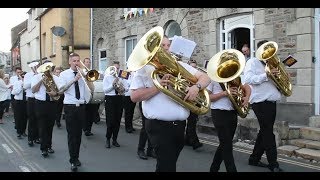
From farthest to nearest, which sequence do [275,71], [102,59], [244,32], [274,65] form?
[102,59]
[244,32]
[274,65]
[275,71]

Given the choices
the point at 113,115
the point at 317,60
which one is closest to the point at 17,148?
the point at 113,115

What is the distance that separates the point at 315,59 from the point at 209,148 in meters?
3.23

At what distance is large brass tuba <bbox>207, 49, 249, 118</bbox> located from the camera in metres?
5.43

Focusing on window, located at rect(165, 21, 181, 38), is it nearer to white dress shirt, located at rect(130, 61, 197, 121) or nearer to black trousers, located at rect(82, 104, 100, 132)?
black trousers, located at rect(82, 104, 100, 132)

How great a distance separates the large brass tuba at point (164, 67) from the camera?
13.4 ft

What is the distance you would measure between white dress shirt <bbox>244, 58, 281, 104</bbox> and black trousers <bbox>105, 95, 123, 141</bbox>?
11.8ft

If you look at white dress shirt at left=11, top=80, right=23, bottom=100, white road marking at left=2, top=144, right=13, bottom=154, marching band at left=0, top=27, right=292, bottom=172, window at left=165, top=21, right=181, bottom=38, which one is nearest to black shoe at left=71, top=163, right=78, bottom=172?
marching band at left=0, top=27, right=292, bottom=172

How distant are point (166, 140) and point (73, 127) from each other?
288 cm

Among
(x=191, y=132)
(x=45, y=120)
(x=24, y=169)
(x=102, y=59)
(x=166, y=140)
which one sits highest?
(x=102, y=59)

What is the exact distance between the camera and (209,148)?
29.0 feet

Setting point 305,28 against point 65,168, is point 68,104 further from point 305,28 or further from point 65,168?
point 305,28

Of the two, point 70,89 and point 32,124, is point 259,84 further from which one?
point 32,124

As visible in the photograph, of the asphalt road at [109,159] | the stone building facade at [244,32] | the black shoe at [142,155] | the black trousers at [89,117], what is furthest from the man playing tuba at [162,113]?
the black trousers at [89,117]

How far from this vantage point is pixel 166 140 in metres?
4.18
